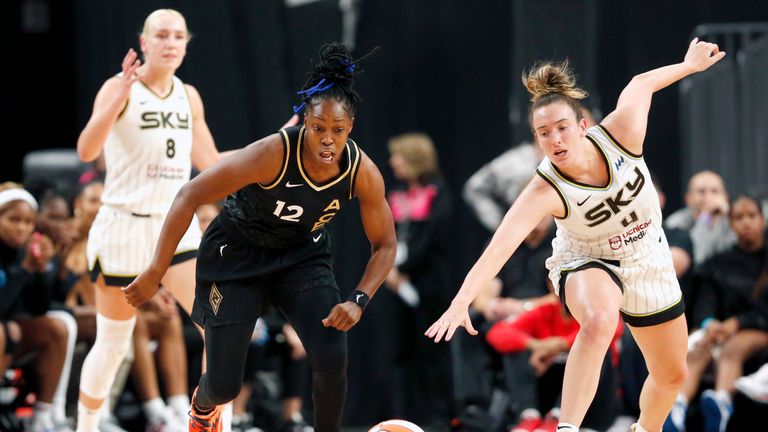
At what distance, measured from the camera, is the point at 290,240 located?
4.85m

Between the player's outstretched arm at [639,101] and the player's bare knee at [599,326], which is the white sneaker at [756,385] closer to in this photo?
A: the player's outstretched arm at [639,101]

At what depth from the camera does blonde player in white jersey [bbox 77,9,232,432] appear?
18.4 ft

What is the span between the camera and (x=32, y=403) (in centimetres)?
723

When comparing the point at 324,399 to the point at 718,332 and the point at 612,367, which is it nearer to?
the point at 612,367

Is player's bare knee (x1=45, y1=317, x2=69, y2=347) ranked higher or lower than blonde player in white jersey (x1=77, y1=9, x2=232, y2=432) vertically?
lower

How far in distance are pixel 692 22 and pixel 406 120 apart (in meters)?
2.06

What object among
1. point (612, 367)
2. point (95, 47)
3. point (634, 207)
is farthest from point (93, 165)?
point (634, 207)

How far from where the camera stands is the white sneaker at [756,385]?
6891 mm

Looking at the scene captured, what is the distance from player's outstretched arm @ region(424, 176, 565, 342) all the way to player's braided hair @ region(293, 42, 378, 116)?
0.74 meters

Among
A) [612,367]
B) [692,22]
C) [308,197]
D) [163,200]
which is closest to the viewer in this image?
[308,197]

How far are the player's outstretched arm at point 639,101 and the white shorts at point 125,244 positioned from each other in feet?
6.76

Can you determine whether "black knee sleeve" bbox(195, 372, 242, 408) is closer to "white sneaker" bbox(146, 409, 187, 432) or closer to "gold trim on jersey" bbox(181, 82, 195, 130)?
"gold trim on jersey" bbox(181, 82, 195, 130)

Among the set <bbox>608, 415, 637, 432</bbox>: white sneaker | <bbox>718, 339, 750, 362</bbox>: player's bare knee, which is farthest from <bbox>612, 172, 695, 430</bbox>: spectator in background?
<bbox>718, 339, 750, 362</bbox>: player's bare knee

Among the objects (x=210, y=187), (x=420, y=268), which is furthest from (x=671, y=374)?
(x=420, y=268)
